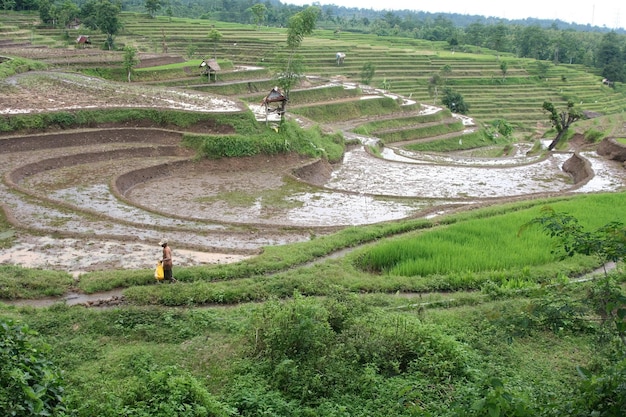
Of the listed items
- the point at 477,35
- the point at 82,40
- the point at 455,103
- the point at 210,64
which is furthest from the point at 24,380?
the point at 477,35

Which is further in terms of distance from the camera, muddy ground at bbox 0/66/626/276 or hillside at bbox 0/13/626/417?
muddy ground at bbox 0/66/626/276

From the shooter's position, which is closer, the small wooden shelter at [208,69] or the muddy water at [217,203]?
the muddy water at [217,203]

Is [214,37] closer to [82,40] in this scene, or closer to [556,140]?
[82,40]

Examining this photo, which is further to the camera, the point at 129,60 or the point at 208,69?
the point at 208,69

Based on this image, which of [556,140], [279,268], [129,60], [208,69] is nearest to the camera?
[279,268]

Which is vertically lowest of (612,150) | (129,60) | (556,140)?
(556,140)

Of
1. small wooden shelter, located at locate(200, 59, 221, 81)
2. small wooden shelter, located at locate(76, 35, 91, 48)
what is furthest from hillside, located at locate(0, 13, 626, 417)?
small wooden shelter, located at locate(76, 35, 91, 48)

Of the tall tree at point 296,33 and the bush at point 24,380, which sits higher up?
the tall tree at point 296,33

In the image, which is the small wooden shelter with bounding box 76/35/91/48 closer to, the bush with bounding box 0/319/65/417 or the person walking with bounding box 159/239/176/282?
the person walking with bounding box 159/239/176/282

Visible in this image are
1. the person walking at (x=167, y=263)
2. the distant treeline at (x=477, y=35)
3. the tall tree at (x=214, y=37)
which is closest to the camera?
the person walking at (x=167, y=263)

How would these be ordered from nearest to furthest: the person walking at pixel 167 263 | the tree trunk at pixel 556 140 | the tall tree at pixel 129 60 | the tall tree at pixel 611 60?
1. the person walking at pixel 167 263
2. the tall tree at pixel 129 60
3. the tree trunk at pixel 556 140
4. the tall tree at pixel 611 60

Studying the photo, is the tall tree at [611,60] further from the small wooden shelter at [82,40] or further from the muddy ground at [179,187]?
the small wooden shelter at [82,40]

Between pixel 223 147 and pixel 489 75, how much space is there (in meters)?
47.2

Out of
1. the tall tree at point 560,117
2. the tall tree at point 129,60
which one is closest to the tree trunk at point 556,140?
the tall tree at point 560,117
